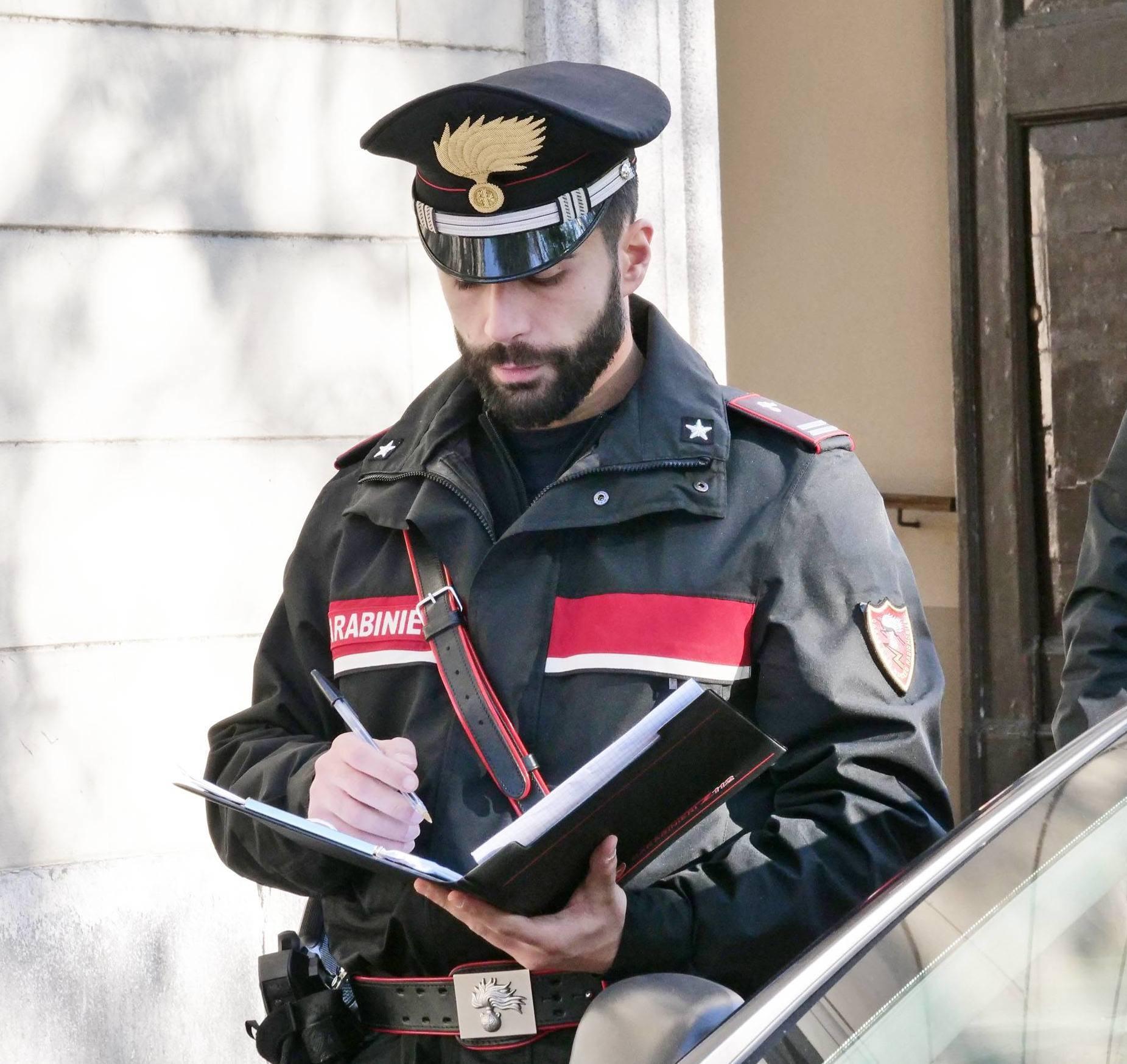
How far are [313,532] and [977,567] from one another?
2624mm

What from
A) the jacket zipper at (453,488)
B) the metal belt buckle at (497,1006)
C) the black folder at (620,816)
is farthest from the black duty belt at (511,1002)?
the jacket zipper at (453,488)

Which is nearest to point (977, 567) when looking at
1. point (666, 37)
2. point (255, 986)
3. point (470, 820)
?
point (666, 37)

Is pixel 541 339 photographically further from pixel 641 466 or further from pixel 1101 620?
pixel 1101 620

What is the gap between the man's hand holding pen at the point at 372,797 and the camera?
72.2 inches

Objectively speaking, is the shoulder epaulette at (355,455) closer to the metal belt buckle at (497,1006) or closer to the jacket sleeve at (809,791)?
the jacket sleeve at (809,791)

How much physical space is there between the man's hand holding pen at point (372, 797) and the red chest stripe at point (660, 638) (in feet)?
0.72

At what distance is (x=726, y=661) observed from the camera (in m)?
1.89

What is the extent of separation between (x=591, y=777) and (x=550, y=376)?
1.93ft

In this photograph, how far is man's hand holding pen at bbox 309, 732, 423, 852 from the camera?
1833 mm

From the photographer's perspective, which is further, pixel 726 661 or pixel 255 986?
pixel 255 986

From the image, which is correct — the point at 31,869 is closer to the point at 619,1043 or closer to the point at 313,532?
the point at 313,532

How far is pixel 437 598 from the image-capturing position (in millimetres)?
2012

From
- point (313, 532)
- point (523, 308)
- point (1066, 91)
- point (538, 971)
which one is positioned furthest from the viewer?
point (1066, 91)

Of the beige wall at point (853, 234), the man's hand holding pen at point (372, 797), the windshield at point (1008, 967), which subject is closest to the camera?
the windshield at point (1008, 967)
